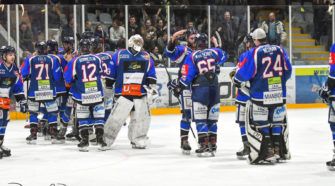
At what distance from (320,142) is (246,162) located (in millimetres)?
2934

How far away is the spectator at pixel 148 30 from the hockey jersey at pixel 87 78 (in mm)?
Answer: 6671

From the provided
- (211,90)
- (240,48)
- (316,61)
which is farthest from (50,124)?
(316,61)

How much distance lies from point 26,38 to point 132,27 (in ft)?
7.84

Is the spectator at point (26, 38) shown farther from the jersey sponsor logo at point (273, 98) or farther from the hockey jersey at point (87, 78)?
the jersey sponsor logo at point (273, 98)

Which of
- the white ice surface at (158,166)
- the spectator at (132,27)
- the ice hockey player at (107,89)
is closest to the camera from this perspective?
the white ice surface at (158,166)

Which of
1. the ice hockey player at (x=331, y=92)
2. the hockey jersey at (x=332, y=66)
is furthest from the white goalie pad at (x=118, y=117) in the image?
the hockey jersey at (x=332, y=66)

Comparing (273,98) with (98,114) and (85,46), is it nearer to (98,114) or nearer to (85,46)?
(98,114)

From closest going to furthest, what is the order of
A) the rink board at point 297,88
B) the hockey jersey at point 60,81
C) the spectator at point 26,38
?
the hockey jersey at point 60,81, the spectator at point 26,38, the rink board at point 297,88

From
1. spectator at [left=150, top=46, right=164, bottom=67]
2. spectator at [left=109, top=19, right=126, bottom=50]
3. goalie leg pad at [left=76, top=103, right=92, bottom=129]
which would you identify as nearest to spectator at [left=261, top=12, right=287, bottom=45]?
spectator at [left=150, top=46, right=164, bottom=67]

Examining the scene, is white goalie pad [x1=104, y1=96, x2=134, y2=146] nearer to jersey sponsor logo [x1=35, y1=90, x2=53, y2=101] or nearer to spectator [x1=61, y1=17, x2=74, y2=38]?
jersey sponsor logo [x1=35, y1=90, x2=53, y2=101]

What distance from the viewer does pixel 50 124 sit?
505 inches

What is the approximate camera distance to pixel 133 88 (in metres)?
11.8

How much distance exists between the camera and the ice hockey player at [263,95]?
31.5ft

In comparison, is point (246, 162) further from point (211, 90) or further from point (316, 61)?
point (316, 61)
